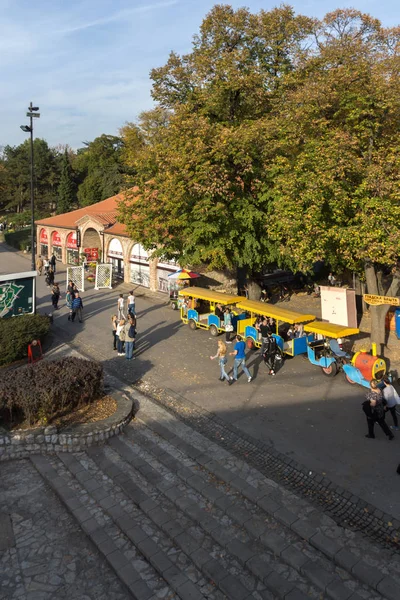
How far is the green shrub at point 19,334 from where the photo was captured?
1477 centimetres

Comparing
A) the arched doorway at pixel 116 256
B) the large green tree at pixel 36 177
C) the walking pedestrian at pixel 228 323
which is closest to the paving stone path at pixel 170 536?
the walking pedestrian at pixel 228 323

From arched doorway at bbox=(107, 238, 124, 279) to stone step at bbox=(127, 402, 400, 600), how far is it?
914 inches

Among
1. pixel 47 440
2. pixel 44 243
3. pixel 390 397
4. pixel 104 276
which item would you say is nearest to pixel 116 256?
pixel 104 276

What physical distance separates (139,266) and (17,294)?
543 inches

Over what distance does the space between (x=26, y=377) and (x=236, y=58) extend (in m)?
15.3

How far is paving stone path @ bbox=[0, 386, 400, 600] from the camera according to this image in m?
6.18

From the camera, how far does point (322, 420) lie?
10883 millimetres

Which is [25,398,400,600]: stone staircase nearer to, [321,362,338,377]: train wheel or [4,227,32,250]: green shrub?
[321,362,338,377]: train wheel

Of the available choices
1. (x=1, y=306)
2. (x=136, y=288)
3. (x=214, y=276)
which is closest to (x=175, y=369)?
(x=1, y=306)

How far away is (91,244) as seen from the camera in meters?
37.9

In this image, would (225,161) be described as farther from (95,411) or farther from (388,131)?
(95,411)

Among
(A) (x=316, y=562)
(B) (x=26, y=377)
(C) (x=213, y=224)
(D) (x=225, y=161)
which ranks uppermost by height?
(D) (x=225, y=161)

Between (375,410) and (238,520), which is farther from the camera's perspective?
(375,410)

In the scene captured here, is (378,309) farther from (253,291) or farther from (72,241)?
(72,241)
